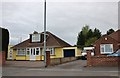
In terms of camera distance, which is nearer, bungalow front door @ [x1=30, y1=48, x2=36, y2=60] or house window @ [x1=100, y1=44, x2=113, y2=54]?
house window @ [x1=100, y1=44, x2=113, y2=54]

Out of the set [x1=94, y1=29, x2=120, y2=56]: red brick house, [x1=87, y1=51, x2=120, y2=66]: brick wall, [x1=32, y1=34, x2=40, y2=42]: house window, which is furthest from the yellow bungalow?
[x1=87, y1=51, x2=120, y2=66]: brick wall

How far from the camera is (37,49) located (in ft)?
145

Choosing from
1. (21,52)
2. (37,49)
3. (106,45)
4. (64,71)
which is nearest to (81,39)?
(21,52)

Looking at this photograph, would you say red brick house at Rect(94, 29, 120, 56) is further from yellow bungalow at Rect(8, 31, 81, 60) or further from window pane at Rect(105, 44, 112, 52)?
yellow bungalow at Rect(8, 31, 81, 60)

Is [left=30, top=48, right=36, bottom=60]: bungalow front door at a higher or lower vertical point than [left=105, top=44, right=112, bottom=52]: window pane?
lower

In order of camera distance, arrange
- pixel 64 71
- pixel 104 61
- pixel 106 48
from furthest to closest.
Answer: pixel 106 48 < pixel 104 61 < pixel 64 71

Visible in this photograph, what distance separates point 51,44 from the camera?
147 ft

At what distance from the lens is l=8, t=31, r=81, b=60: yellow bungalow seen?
145 feet

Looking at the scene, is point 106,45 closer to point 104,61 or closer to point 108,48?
point 108,48

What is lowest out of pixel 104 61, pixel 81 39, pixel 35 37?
pixel 104 61

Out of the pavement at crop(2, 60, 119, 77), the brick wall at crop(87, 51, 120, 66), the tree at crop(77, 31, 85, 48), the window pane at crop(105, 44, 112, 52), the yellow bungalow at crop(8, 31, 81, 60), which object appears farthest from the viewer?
the tree at crop(77, 31, 85, 48)

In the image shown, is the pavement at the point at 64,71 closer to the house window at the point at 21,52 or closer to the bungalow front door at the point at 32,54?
the bungalow front door at the point at 32,54

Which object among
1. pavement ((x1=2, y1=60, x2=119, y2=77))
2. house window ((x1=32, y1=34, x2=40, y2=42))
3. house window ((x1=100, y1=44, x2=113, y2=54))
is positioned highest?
house window ((x1=32, y1=34, x2=40, y2=42))

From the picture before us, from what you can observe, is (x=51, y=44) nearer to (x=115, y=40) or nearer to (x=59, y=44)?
(x=59, y=44)
